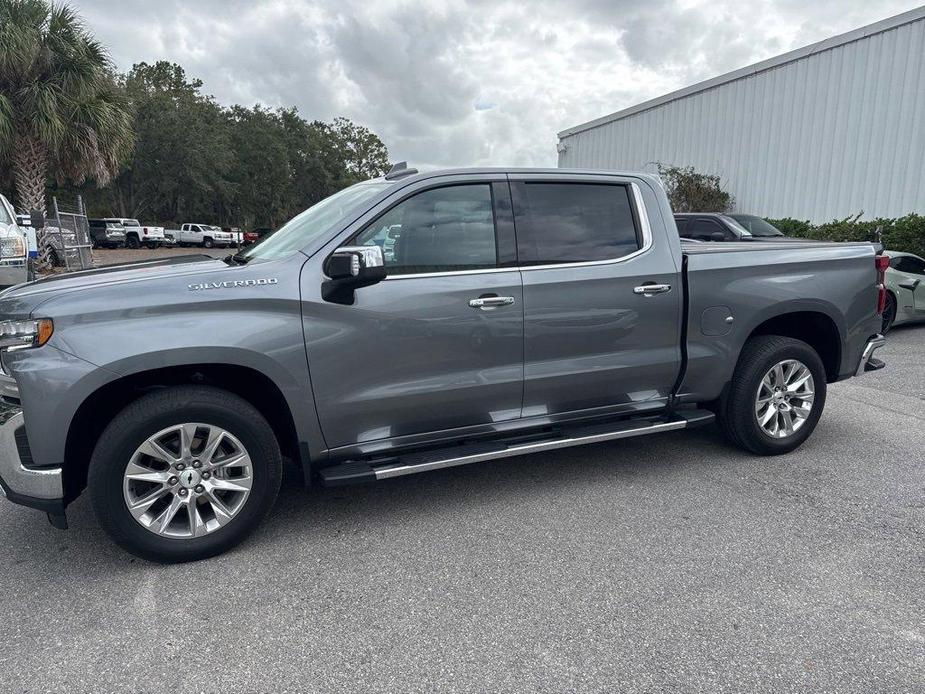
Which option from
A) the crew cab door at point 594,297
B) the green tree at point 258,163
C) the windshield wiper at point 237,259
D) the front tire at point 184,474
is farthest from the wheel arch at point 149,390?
the green tree at point 258,163

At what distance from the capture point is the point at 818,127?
57.6 ft

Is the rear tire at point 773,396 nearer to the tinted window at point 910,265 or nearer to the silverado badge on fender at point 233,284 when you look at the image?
the silverado badge on fender at point 233,284

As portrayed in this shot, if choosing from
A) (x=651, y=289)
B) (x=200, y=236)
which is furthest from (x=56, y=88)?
(x=200, y=236)

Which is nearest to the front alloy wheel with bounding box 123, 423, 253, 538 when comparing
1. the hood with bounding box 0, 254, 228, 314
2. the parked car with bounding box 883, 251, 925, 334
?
the hood with bounding box 0, 254, 228, 314

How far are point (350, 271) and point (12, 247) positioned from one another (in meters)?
7.17

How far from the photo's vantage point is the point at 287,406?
348 cm

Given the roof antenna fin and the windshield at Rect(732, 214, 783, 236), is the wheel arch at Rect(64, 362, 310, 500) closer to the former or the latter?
the roof antenna fin

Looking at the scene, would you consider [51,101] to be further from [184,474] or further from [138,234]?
[138,234]

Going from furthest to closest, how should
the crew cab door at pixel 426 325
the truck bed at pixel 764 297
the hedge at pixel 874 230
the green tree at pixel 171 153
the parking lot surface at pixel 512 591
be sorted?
the green tree at pixel 171 153, the hedge at pixel 874 230, the truck bed at pixel 764 297, the crew cab door at pixel 426 325, the parking lot surface at pixel 512 591

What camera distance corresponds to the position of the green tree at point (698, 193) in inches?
820

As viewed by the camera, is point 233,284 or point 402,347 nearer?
point 233,284

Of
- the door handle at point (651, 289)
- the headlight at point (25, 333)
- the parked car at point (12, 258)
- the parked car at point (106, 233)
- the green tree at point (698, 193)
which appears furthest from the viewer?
the parked car at point (106, 233)

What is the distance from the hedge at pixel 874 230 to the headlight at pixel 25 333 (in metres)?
12.9

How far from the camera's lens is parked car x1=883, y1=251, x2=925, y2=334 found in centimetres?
973
